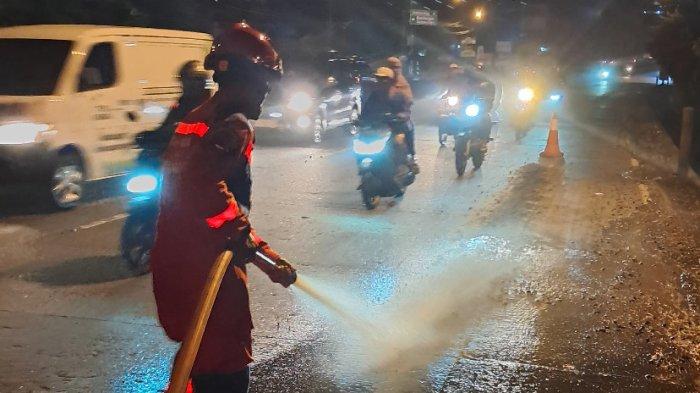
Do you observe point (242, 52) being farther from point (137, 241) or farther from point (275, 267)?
point (137, 241)

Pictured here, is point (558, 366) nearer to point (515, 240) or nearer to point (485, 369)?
point (485, 369)

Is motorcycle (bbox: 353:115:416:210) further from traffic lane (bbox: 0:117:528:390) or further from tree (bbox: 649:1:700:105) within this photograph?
tree (bbox: 649:1:700:105)

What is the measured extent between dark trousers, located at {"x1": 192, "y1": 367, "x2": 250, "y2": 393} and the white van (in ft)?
22.8

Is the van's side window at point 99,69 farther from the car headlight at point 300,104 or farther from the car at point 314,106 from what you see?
the car headlight at point 300,104

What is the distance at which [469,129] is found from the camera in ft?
41.5

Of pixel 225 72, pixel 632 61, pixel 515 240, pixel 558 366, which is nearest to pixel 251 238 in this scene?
pixel 225 72

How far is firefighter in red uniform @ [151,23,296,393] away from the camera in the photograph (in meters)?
2.73

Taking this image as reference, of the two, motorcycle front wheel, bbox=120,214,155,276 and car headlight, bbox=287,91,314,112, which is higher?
car headlight, bbox=287,91,314,112

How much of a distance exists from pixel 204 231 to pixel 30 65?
7792mm

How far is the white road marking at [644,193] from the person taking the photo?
10.6m

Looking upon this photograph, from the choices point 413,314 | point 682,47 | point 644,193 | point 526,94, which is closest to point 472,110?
point 644,193

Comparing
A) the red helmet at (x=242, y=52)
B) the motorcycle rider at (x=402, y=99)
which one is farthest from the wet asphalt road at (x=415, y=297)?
the red helmet at (x=242, y=52)

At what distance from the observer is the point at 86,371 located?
15.3ft

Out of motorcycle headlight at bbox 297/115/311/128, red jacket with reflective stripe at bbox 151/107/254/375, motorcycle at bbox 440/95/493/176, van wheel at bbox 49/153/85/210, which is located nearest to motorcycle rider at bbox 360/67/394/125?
motorcycle at bbox 440/95/493/176
